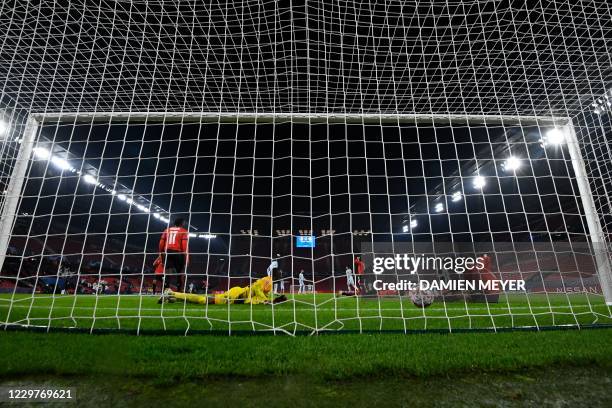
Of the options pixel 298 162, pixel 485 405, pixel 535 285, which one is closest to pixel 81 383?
pixel 485 405

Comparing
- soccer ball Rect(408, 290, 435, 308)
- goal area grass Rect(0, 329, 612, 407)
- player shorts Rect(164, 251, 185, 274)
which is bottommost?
goal area grass Rect(0, 329, 612, 407)

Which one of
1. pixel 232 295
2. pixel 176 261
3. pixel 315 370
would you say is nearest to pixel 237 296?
pixel 232 295

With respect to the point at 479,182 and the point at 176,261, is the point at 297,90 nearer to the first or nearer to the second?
the point at 479,182

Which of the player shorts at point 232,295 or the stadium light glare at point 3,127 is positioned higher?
the stadium light glare at point 3,127

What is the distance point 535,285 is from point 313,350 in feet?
49.4

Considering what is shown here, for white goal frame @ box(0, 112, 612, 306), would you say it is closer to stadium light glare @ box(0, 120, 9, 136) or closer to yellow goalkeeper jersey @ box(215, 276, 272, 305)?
stadium light glare @ box(0, 120, 9, 136)

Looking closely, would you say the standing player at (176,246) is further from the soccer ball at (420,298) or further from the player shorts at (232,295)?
the soccer ball at (420,298)

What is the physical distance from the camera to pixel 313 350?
2.18 m

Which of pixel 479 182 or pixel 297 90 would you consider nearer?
pixel 479 182

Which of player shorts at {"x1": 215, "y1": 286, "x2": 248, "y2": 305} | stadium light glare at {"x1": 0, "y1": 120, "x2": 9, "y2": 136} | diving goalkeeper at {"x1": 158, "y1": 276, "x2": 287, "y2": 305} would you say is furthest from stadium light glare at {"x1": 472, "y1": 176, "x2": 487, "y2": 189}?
stadium light glare at {"x1": 0, "y1": 120, "x2": 9, "y2": 136}

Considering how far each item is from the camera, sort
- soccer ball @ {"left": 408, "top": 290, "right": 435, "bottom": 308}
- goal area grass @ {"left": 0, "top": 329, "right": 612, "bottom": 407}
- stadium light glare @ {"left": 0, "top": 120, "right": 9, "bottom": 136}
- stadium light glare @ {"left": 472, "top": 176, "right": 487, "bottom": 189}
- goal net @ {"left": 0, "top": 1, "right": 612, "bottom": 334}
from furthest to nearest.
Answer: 1. stadium light glare @ {"left": 0, "top": 120, "right": 9, "bottom": 136}
2. soccer ball @ {"left": 408, "top": 290, "right": 435, "bottom": 308}
3. stadium light glare @ {"left": 472, "top": 176, "right": 487, "bottom": 189}
4. goal net @ {"left": 0, "top": 1, "right": 612, "bottom": 334}
5. goal area grass @ {"left": 0, "top": 329, "right": 612, "bottom": 407}

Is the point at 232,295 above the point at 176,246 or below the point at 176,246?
below

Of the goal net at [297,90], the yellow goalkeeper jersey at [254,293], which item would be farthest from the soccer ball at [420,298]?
the yellow goalkeeper jersey at [254,293]

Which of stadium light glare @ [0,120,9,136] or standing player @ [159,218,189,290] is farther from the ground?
stadium light glare @ [0,120,9,136]
